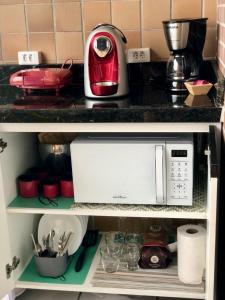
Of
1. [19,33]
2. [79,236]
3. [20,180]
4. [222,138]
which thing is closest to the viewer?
[222,138]

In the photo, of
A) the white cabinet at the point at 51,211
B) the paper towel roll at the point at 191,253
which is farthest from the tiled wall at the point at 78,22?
the paper towel roll at the point at 191,253

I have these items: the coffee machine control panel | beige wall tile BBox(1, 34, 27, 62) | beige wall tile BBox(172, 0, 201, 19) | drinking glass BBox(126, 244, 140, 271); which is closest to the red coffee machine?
the coffee machine control panel

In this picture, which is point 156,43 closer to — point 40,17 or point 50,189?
point 40,17

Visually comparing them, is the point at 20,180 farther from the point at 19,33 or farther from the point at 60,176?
the point at 19,33

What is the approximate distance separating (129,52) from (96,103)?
0.47 m

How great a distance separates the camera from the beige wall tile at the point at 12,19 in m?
2.08

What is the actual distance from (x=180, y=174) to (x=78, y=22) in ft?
2.94

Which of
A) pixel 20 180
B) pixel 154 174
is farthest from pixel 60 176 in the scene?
pixel 154 174

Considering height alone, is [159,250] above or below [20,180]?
below

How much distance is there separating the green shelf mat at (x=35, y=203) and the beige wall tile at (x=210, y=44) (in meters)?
0.87

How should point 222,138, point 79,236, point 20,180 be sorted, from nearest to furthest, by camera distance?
point 222,138
point 20,180
point 79,236

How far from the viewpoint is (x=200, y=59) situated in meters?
1.83

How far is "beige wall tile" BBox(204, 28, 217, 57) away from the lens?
1973mm

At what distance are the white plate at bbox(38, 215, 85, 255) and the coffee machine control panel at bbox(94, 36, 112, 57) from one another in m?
0.71
